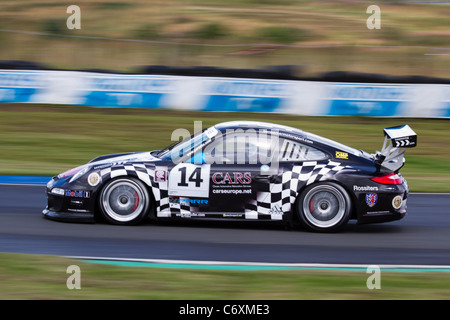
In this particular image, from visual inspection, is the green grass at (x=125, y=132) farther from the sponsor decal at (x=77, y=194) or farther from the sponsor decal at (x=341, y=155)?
the sponsor decal at (x=341, y=155)

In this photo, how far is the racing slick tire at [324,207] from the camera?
7.82 metres

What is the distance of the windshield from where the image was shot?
26.0 feet

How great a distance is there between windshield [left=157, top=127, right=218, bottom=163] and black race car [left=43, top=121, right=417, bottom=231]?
0.05 feet

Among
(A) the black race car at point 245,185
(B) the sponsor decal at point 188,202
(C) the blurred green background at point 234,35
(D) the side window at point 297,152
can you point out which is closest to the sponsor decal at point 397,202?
(A) the black race car at point 245,185

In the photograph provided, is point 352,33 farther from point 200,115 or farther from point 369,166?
point 369,166

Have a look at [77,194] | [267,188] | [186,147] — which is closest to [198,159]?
[186,147]

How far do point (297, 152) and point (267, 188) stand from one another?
57 cm

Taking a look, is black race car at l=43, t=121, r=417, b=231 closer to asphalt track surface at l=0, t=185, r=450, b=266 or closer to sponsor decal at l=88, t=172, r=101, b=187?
sponsor decal at l=88, t=172, r=101, b=187

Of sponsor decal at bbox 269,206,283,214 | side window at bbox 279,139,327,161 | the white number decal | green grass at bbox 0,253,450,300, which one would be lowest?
green grass at bbox 0,253,450,300

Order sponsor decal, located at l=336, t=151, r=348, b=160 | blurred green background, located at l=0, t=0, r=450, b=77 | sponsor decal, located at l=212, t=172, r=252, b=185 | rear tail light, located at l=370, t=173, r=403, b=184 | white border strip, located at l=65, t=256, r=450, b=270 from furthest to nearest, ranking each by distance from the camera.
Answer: blurred green background, located at l=0, t=0, r=450, b=77
sponsor decal, located at l=336, t=151, r=348, b=160
rear tail light, located at l=370, t=173, r=403, b=184
sponsor decal, located at l=212, t=172, r=252, b=185
white border strip, located at l=65, t=256, r=450, b=270

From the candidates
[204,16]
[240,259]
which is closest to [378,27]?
[204,16]

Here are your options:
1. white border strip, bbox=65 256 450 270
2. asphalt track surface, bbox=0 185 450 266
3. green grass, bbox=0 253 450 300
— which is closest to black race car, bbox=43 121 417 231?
asphalt track surface, bbox=0 185 450 266

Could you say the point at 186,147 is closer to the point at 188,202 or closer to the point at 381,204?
the point at 188,202

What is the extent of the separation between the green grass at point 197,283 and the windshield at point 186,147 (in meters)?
1.98
